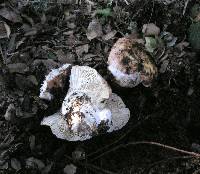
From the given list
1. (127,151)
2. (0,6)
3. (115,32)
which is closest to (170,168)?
(127,151)

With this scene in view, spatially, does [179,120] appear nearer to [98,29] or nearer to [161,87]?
[161,87]

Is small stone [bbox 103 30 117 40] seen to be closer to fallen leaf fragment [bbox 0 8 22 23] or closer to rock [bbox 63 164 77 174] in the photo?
fallen leaf fragment [bbox 0 8 22 23]

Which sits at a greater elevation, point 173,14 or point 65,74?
point 173,14

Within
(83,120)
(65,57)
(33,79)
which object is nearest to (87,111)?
(83,120)

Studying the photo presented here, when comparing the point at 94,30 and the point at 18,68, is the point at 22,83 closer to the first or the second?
the point at 18,68

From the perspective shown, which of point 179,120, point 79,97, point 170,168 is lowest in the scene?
point 170,168

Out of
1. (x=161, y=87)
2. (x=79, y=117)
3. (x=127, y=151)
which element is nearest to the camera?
(x=79, y=117)

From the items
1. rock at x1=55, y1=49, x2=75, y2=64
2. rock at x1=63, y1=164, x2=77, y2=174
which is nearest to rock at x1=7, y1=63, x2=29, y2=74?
rock at x1=55, y1=49, x2=75, y2=64
